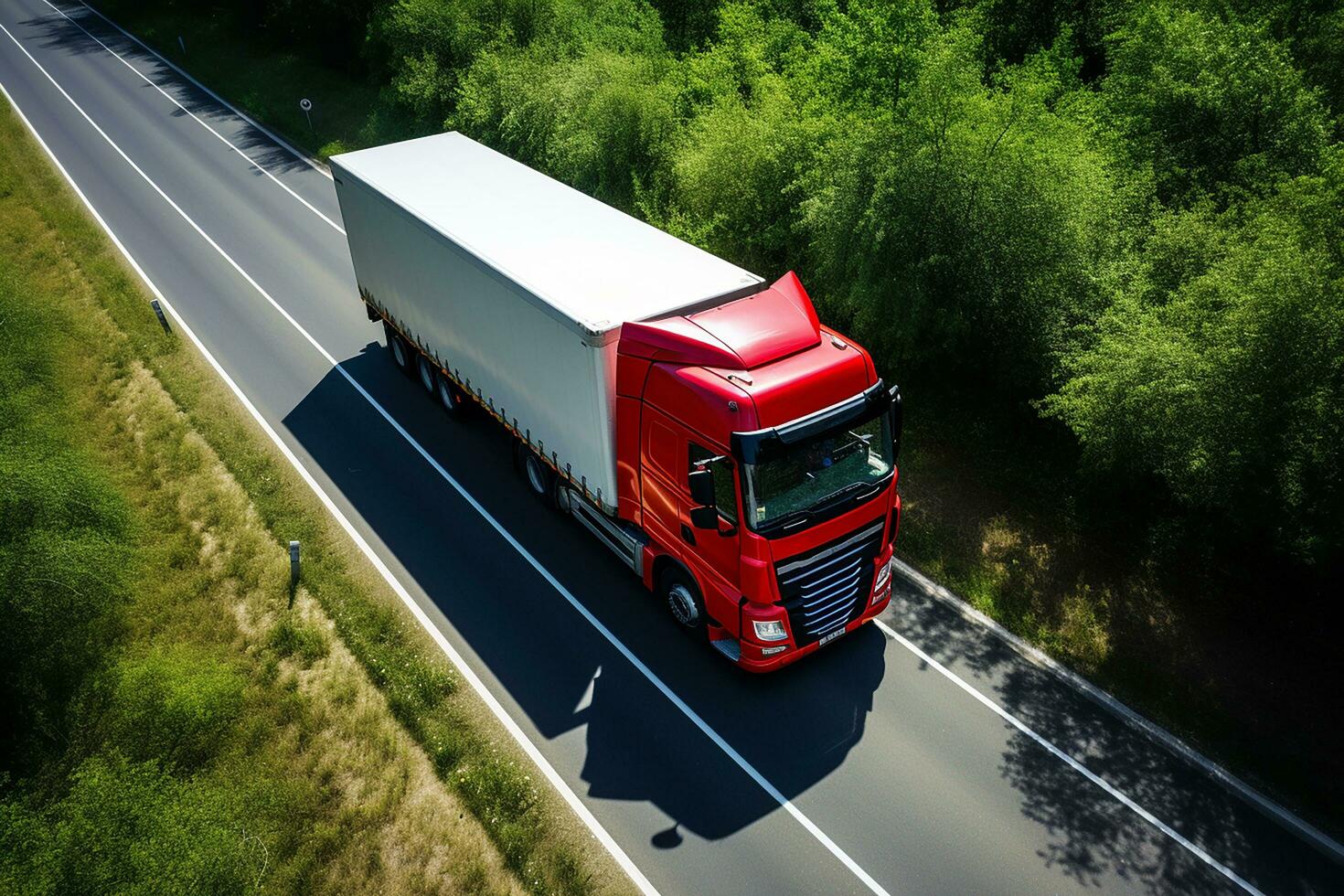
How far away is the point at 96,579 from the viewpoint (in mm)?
10703

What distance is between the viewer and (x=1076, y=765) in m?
10.1

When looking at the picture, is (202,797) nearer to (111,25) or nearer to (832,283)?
(832,283)

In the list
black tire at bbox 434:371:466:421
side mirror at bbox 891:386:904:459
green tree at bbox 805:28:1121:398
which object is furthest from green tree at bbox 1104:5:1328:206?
black tire at bbox 434:371:466:421

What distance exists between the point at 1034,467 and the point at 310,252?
1945cm

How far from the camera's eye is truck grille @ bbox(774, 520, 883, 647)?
398 inches

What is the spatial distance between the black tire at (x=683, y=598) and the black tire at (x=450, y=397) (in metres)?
6.43

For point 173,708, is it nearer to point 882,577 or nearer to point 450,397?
point 450,397

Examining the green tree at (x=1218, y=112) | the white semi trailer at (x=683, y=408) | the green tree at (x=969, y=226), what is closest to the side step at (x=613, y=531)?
the white semi trailer at (x=683, y=408)

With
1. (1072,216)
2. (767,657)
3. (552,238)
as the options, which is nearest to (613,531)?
(767,657)

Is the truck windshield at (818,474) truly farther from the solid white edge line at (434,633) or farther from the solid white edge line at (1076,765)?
the solid white edge line at (434,633)

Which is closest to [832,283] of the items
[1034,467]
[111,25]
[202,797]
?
[1034,467]

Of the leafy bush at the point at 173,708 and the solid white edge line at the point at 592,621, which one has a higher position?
the leafy bush at the point at 173,708

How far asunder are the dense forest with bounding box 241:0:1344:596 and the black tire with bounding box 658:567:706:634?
611cm

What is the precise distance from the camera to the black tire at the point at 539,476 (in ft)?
45.3
